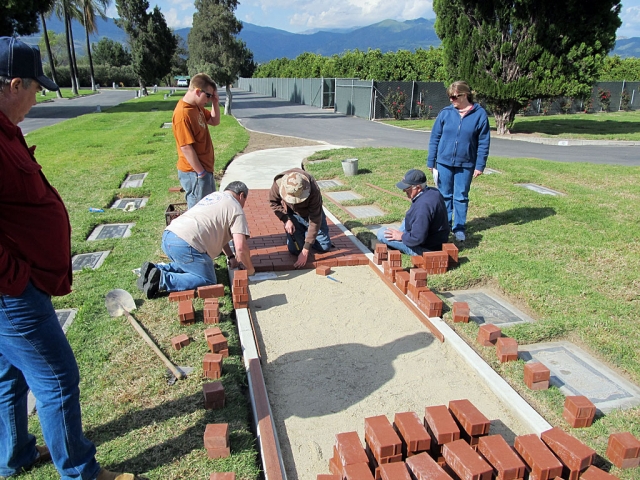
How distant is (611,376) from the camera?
3471 millimetres

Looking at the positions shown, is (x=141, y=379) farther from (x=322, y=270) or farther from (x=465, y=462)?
(x=322, y=270)

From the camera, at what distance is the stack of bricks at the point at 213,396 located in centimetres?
300

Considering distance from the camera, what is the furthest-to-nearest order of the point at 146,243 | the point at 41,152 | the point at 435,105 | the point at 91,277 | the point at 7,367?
the point at 435,105
the point at 41,152
the point at 146,243
the point at 91,277
the point at 7,367

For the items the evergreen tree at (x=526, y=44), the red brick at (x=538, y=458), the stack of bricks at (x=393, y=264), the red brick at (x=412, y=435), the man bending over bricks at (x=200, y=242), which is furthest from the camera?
the evergreen tree at (x=526, y=44)

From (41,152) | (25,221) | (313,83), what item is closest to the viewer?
(25,221)

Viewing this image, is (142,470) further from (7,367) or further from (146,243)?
(146,243)

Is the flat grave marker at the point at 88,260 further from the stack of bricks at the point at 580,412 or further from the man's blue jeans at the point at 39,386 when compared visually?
the stack of bricks at the point at 580,412

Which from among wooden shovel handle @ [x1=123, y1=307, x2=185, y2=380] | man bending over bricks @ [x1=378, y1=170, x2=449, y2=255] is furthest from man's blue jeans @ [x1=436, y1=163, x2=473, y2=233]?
wooden shovel handle @ [x1=123, y1=307, x2=185, y2=380]

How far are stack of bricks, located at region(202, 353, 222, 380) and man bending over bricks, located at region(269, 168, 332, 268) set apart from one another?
1951 millimetres

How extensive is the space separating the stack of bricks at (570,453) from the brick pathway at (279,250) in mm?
3196

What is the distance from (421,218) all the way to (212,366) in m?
2.77

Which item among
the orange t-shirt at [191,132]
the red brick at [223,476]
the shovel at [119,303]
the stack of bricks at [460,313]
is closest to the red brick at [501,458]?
the red brick at [223,476]

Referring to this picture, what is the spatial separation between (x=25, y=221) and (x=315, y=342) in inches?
97.0

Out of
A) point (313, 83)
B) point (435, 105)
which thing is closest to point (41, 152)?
point (435, 105)
